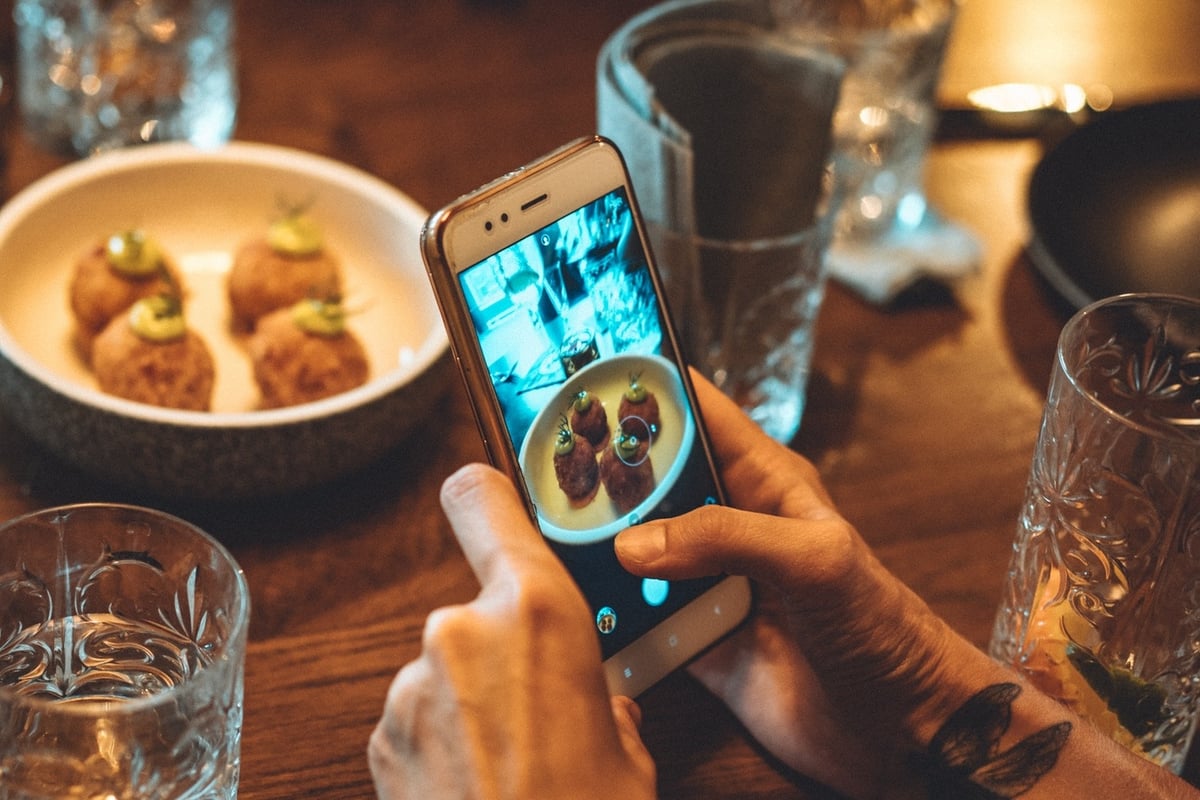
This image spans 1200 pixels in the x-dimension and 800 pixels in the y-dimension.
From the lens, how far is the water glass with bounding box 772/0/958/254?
106 cm

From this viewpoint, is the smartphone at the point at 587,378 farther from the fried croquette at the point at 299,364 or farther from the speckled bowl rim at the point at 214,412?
the fried croquette at the point at 299,364

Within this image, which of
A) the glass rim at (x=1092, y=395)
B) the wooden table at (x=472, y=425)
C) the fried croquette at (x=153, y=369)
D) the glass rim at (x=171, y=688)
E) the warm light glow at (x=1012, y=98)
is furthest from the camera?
the warm light glow at (x=1012, y=98)

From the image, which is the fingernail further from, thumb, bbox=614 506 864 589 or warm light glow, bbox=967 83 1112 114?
warm light glow, bbox=967 83 1112 114

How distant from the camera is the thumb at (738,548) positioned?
60cm

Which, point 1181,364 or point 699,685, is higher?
point 1181,364

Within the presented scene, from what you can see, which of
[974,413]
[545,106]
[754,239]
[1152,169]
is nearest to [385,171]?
[545,106]

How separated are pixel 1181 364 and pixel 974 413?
27 centimetres

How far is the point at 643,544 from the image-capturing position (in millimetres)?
604

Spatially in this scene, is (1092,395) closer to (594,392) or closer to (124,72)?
(594,392)

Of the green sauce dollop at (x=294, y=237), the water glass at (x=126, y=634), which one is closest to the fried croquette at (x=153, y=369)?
the green sauce dollop at (x=294, y=237)

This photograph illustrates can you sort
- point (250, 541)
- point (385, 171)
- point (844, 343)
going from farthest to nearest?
point (385, 171), point (844, 343), point (250, 541)

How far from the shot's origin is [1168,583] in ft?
2.09

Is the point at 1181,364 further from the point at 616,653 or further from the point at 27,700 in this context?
the point at 27,700

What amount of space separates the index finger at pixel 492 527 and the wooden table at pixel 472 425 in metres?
0.20
